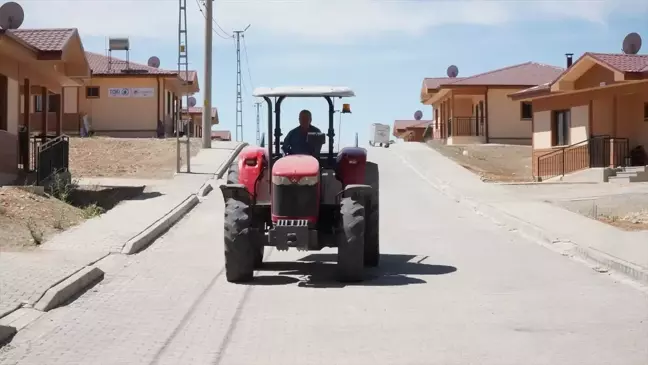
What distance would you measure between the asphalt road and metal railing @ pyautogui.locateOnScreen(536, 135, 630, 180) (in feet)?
61.8

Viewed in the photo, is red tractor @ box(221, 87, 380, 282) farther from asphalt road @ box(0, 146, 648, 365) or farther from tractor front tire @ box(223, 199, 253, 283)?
asphalt road @ box(0, 146, 648, 365)

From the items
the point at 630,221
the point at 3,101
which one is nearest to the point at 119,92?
the point at 3,101

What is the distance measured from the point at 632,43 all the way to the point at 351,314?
3422cm

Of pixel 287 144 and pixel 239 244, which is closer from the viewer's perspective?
pixel 239 244

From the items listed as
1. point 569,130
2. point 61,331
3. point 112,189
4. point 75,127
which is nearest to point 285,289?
point 61,331

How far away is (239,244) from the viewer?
11.5 metres

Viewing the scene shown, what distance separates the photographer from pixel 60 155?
2467 cm

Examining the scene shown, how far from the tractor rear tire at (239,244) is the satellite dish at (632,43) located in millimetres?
32484

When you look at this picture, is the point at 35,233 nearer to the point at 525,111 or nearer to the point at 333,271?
the point at 333,271

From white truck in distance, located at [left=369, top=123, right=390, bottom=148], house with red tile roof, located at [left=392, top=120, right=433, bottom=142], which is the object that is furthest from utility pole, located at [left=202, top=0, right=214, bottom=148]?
house with red tile roof, located at [left=392, top=120, right=433, bottom=142]

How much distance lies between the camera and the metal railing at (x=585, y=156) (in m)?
32.6

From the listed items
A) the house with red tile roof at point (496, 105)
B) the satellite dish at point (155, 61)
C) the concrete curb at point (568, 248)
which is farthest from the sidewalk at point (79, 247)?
the satellite dish at point (155, 61)

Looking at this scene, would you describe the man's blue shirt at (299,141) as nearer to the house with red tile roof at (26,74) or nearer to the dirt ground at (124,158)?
the house with red tile roof at (26,74)

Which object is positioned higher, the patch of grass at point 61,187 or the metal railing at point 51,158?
the metal railing at point 51,158
